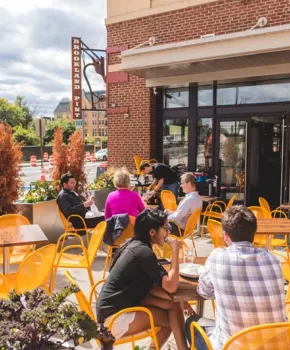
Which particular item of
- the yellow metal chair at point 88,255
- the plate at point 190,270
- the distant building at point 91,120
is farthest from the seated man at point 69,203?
the distant building at point 91,120

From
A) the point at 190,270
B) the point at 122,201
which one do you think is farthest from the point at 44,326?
the point at 122,201

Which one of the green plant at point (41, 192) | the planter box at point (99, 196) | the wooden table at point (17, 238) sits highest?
the green plant at point (41, 192)

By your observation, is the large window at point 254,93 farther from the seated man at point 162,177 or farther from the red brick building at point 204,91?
the seated man at point 162,177

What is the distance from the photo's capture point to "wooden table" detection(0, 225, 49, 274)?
13.1ft

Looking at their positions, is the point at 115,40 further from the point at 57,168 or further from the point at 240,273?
the point at 240,273

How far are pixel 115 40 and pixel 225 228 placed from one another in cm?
895

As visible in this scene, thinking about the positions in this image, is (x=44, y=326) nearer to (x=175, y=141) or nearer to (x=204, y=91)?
(x=204, y=91)

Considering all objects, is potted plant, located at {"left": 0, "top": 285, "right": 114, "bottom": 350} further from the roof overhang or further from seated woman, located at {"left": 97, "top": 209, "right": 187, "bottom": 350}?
the roof overhang

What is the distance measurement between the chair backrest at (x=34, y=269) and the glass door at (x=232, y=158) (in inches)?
251

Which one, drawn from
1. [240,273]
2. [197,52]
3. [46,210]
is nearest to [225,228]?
[240,273]

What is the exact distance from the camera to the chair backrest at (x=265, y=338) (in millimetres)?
1889

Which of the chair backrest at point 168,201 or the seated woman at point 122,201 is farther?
the chair backrest at point 168,201

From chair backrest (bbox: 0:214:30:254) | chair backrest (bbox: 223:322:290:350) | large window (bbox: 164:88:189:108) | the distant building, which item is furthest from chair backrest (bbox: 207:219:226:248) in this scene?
the distant building

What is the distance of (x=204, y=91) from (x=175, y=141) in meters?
1.44
